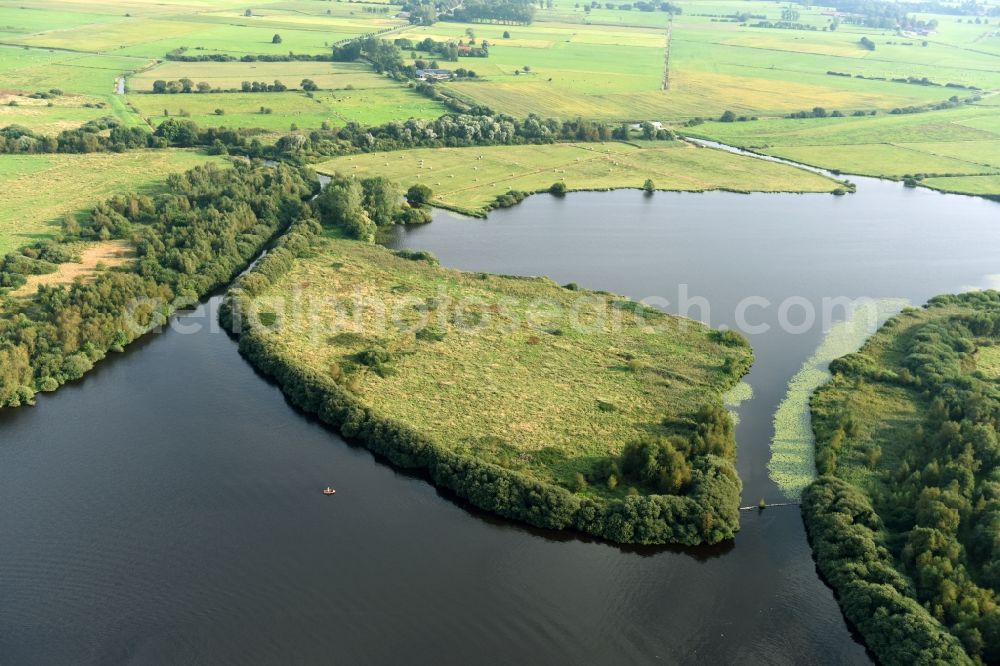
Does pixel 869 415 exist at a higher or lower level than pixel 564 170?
lower

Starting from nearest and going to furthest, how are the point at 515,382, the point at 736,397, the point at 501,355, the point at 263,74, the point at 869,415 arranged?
the point at 869,415 → the point at 515,382 → the point at 736,397 → the point at 501,355 → the point at 263,74

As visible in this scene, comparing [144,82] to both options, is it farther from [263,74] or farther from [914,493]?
[914,493]

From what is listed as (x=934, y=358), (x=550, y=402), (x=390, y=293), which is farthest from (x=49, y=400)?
(x=934, y=358)

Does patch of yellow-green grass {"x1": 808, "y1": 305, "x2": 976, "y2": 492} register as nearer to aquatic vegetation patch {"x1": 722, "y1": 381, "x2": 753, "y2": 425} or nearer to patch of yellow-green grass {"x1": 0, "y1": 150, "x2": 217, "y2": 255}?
aquatic vegetation patch {"x1": 722, "y1": 381, "x2": 753, "y2": 425}

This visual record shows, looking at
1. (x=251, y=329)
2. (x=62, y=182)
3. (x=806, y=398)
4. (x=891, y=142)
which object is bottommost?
(x=806, y=398)

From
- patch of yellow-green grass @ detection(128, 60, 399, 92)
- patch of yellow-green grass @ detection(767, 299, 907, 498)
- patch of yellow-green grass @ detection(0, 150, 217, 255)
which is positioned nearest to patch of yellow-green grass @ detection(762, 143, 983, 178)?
patch of yellow-green grass @ detection(767, 299, 907, 498)

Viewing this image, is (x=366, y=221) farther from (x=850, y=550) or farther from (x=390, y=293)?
(x=850, y=550)

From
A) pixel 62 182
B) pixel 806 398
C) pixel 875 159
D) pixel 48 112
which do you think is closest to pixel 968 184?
pixel 875 159
